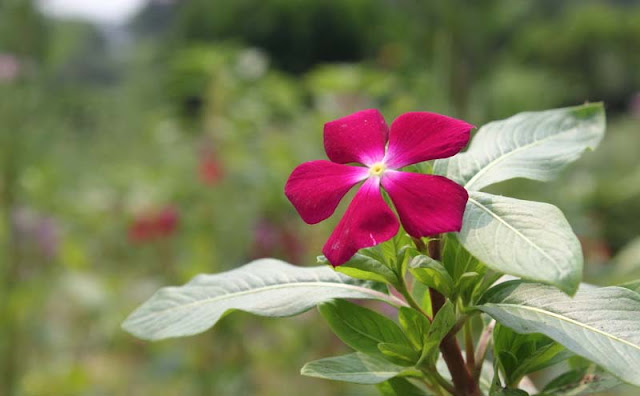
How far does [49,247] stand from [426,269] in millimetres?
2244

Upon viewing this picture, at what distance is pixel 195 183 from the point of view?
2307 mm

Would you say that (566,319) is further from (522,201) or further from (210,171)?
(210,171)

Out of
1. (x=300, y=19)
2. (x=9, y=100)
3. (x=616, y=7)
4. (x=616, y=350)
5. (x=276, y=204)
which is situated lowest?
(x=616, y=350)

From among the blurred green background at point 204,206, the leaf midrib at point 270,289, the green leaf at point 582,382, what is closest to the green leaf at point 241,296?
the leaf midrib at point 270,289

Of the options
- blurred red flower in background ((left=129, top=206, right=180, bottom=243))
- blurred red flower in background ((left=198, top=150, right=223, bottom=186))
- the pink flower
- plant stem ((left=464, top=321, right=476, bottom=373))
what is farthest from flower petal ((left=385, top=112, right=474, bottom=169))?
blurred red flower in background ((left=129, top=206, right=180, bottom=243))

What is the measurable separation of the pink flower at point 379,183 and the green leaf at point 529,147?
0.05m

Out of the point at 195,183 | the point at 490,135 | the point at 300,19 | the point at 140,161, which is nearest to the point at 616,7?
the point at 300,19

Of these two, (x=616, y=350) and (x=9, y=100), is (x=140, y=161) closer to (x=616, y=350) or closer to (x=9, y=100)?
(x=9, y=100)

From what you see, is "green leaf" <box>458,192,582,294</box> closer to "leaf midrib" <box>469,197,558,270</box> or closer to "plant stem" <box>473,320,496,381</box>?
"leaf midrib" <box>469,197,558,270</box>

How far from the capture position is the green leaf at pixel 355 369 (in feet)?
1.19

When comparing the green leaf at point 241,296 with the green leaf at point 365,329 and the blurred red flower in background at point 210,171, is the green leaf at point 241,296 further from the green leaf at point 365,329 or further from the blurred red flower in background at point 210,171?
the blurred red flower in background at point 210,171

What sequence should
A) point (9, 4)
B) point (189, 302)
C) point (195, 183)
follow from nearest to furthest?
1. point (189, 302)
2. point (9, 4)
3. point (195, 183)

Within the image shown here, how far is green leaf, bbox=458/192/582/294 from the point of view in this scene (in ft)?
0.91

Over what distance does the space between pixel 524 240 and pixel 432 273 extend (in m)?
0.06
